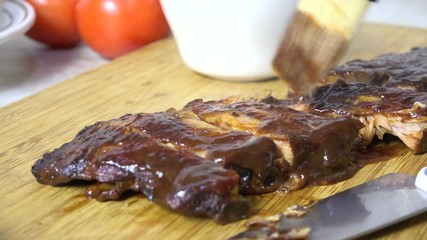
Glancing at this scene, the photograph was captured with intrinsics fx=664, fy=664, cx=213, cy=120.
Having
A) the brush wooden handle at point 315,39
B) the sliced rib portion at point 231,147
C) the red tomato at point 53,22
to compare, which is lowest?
the red tomato at point 53,22

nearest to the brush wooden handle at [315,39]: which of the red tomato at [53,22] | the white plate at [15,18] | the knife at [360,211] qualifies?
the knife at [360,211]

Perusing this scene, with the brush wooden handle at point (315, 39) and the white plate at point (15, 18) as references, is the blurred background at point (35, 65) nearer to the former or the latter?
the white plate at point (15, 18)

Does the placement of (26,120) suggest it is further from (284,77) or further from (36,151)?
(284,77)

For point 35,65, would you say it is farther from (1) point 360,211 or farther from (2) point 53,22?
(1) point 360,211

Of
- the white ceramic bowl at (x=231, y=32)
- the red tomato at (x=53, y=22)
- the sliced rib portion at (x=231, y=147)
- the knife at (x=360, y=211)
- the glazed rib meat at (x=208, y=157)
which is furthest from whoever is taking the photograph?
the red tomato at (x=53, y=22)

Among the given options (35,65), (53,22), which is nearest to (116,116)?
(35,65)

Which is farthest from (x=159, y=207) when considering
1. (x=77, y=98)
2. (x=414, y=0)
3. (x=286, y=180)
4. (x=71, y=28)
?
(x=414, y=0)
